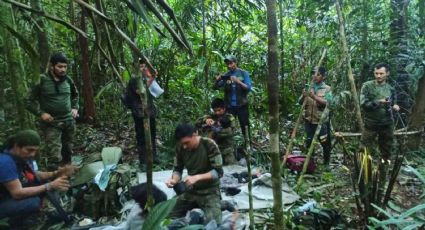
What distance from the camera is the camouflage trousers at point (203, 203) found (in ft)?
12.7

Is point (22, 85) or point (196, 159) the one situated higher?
point (22, 85)

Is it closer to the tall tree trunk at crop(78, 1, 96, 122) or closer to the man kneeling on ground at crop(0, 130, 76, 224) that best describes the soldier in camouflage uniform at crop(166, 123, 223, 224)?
the man kneeling on ground at crop(0, 130, 76, 224)

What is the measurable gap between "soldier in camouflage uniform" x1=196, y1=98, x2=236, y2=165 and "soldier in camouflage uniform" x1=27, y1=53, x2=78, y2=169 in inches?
74.7

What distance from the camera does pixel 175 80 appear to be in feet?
28.3

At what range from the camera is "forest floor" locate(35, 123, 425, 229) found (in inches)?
177

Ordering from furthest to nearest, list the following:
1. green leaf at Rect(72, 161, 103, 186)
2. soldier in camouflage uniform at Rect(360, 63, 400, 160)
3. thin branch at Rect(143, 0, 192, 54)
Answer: soldier in camouflage uniform at Rect(360, 63, 400, 160) < green leaf at Rect(72, 161, 103, 186) < thin branch at Rect(143, 0, 192, 54)

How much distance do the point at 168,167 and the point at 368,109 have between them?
296 cm

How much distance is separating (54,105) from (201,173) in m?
2.20

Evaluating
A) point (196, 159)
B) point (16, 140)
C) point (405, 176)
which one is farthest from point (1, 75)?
point (405, 176)

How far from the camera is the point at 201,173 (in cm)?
394

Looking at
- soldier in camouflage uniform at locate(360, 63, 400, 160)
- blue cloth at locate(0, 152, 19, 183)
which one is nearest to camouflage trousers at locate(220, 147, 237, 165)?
soldier in camouflage uniform at locate(360, 63, 400, 160)

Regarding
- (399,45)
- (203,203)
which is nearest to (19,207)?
(203,203)

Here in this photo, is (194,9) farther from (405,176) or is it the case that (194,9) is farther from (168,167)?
(405,176)

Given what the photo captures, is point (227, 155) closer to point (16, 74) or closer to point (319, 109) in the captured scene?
→ point (319, 109)
